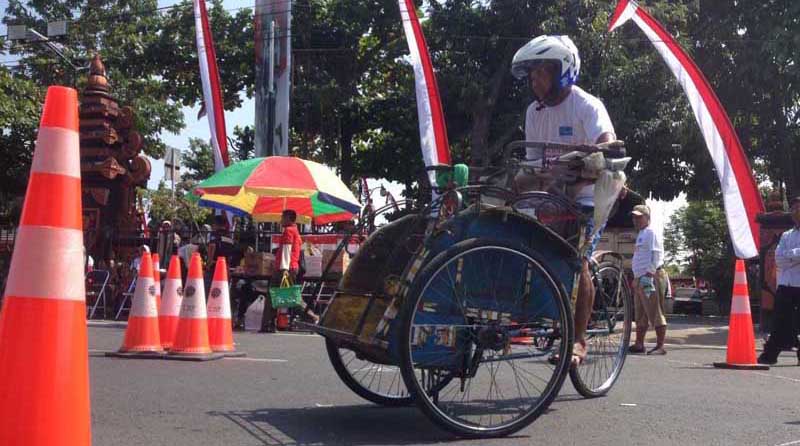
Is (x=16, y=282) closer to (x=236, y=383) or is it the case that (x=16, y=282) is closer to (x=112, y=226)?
(x=236, y=383)

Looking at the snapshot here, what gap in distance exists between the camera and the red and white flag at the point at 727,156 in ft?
42.5

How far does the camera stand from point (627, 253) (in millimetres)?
23359

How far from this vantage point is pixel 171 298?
854 cm

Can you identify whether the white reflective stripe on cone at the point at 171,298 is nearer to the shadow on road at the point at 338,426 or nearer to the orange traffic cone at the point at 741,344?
the shadow on road at the point at 338,426

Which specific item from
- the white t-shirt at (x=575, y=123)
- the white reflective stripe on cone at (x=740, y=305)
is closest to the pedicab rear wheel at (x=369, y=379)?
the white t-shirt at (x=575, y=123)

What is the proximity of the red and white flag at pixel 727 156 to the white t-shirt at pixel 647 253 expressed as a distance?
7.19ft

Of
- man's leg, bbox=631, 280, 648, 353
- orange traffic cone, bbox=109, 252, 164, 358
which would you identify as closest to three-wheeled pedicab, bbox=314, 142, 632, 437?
orange traffic cone, bbox=109, 252, 164, 358

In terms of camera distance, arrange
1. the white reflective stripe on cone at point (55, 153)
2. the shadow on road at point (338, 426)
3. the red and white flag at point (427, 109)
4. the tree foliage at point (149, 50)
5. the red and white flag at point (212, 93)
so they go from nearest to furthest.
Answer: the white reflective stripe on cone at point (55, 153)
the shadow on road at point (338, 426)
the red and white flag at point (427, 109)
the red and white flag at point (212, 93)
the tree foliage at point (149, 50)

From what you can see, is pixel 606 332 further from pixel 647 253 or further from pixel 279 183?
pixel 279 183

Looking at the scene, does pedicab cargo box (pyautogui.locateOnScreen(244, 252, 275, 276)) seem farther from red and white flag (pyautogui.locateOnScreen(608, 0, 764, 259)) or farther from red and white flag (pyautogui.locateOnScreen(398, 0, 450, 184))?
red and white flag (pyautogui.locateOnScreen(608, 0, 764, 259))

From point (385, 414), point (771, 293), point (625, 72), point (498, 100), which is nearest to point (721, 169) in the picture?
point (771, 293)

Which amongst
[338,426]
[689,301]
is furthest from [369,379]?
[689,301]

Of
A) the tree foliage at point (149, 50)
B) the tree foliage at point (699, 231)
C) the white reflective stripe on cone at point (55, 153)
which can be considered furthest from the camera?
the tree foliage at point (699, 231)

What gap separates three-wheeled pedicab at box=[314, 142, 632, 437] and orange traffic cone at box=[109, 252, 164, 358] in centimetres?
347
